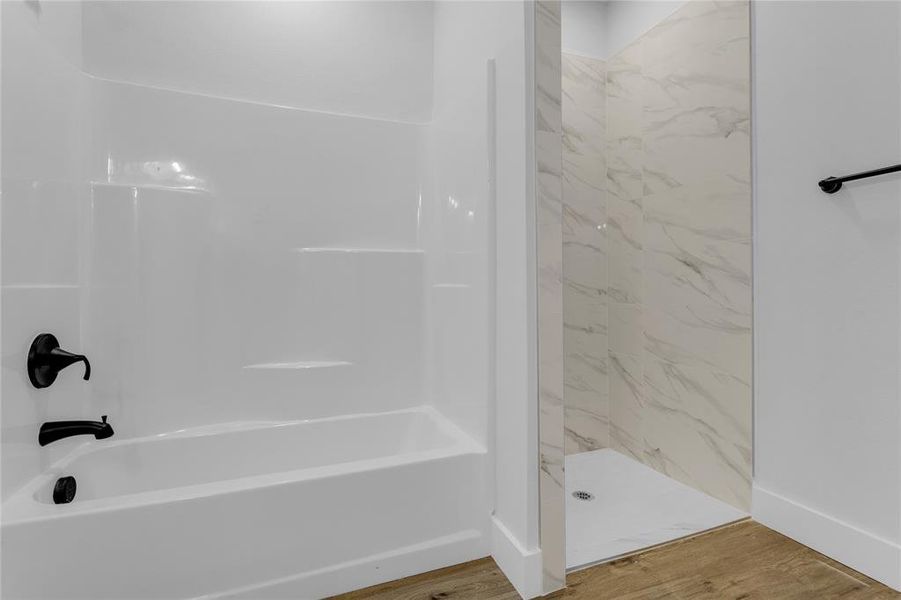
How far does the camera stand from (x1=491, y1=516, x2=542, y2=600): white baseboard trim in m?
1.38

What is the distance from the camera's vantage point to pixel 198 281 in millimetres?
1921

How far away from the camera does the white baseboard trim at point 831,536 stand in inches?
55.4

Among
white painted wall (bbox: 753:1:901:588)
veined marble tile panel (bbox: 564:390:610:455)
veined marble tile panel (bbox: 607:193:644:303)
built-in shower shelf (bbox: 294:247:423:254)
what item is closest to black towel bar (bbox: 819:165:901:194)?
white painted wall (bbox: 753:1:901:588)

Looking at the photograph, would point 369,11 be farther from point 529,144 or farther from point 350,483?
point 350,483

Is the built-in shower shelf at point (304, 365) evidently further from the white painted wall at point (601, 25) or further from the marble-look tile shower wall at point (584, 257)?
the white painted wall at point (601, 25)

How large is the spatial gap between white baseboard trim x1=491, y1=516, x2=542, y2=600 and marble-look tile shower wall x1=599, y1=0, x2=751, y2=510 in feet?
3.67

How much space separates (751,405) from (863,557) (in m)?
0.59

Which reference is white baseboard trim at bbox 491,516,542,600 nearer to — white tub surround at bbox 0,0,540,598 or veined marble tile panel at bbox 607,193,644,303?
white tub surround at bbox 0,0,540,598

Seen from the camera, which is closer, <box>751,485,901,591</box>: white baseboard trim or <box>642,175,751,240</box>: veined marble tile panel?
<box>751,485,901,591</box>: white baseboard trim

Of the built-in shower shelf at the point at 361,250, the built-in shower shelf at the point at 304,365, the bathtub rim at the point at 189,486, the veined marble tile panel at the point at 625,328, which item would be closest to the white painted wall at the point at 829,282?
the veined marble tile panel at the point at 625,328

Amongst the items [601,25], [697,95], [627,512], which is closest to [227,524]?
[627,512]

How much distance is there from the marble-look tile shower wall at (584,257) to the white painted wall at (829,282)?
2.96 ft

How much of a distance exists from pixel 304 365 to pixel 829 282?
210 cm

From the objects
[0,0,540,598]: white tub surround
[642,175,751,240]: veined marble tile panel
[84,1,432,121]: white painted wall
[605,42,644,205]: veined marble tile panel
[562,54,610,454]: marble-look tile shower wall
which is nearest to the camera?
[0,0,540,598]: white tub surround
